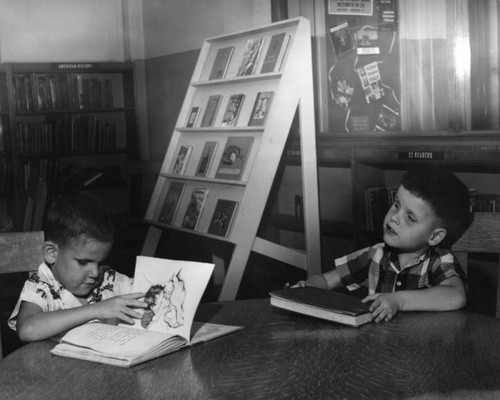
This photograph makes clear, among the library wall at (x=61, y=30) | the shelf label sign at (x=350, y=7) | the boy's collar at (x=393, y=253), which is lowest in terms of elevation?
the boy's collar at (x=393, y=253)

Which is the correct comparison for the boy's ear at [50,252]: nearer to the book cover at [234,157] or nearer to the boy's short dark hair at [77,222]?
the boy's short dark hair at [77,222]

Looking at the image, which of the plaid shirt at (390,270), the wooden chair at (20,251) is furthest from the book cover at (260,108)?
the wooden chair at (20,251)

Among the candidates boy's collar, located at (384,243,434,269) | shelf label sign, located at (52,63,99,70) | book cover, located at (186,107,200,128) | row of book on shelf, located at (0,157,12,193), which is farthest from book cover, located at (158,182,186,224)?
boy's collar, located at (384,243,434,269)

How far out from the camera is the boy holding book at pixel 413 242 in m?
1.73

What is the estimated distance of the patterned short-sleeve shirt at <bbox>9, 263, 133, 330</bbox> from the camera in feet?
4.76

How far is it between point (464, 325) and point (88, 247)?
795mm

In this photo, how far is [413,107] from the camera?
3.36 metres

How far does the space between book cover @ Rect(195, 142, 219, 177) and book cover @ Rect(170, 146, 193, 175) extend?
0.12m

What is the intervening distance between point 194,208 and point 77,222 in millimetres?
2020

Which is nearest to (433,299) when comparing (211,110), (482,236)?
(482,236)

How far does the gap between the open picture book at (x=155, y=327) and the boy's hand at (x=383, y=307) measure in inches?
9.9

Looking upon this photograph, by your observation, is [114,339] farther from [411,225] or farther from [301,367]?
[411,225]

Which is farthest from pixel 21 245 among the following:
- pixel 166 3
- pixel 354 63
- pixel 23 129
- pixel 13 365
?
pixel 23 129

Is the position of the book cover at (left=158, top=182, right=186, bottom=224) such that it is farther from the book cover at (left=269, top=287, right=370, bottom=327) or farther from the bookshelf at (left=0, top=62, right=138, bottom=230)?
the book cover at (left=269, top=287, right=370, bottom=327)
